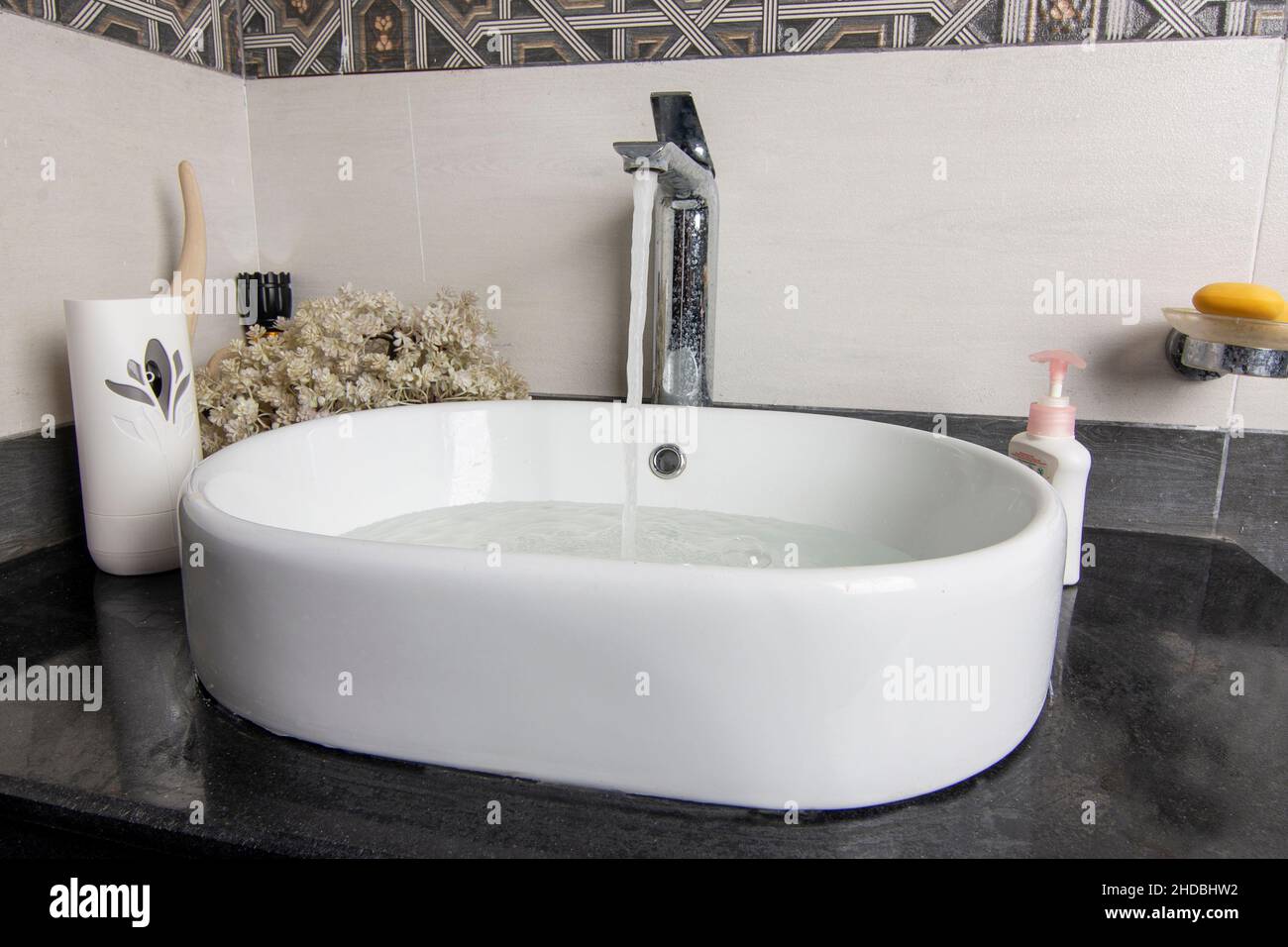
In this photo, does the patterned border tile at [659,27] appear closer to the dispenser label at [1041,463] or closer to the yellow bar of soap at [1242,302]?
the yellow bar of soap at [1242,302]

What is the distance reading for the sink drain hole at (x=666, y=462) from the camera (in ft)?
3.11

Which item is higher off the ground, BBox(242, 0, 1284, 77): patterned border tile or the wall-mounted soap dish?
BBox(242, 0, 1284, 77): patterned border tile

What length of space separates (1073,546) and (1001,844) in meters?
0.46

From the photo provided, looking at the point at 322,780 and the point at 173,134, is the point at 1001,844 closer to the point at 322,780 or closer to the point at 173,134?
the point at 322,780

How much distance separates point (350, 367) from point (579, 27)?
48cm

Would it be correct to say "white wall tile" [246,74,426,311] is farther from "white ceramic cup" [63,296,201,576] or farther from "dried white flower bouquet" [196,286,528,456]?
"white ceramic cup" [63,296,201,576]

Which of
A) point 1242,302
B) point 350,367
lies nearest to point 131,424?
point 350,367

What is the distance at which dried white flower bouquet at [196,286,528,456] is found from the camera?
3.12 ft

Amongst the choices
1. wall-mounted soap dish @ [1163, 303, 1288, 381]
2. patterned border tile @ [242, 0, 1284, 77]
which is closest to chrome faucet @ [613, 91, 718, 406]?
patterned border tile @ [242, 0, 1284, 77]

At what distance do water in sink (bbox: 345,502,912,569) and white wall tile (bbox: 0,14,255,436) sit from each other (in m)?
0.39

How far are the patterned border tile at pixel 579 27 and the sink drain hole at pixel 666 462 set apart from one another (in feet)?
1.48

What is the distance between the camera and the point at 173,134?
1.07m

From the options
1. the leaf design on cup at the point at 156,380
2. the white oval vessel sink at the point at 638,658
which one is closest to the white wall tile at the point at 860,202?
the leaf design on cup at the point at 156,380
